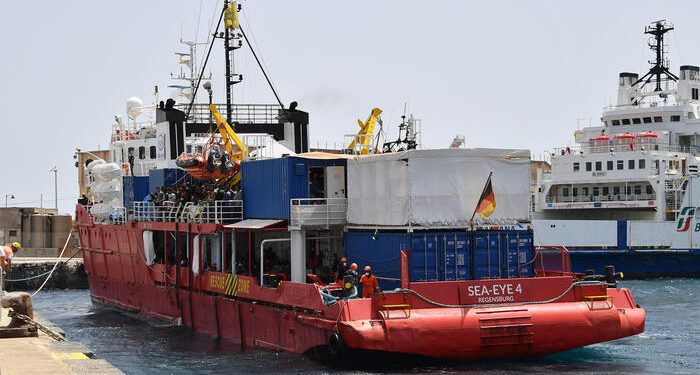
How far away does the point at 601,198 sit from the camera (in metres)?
57.4

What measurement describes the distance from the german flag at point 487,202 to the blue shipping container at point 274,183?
158 inches

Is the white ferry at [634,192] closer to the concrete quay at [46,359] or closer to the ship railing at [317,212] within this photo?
the ship railing at [317,212]

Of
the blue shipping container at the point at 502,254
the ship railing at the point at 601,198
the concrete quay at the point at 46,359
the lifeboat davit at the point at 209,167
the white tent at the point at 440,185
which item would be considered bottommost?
the concrete quay at the point at 46,359

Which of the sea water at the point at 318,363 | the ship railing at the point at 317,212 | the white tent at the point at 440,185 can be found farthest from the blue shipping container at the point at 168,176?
the white tent at the point at 440,185

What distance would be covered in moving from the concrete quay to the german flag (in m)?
9.08

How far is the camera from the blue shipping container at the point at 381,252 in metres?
24.4

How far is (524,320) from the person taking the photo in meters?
22.9

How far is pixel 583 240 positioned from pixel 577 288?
31594 millimetres

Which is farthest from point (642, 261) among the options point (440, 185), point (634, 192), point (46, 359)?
point (46, 359)

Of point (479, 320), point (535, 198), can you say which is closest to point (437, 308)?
point (479, 320)

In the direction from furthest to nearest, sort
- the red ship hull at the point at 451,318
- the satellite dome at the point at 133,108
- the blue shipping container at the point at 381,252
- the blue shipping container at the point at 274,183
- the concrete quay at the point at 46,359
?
the satellite dome at the point at 133,108 < the blue shipping container at the point at 274,183 < the blue shipping container at the point at 381,252 < the red ship hull at the point at 451,318 < the concrete quay at the point at 46,359

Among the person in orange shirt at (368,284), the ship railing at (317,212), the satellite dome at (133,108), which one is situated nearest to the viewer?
the person in orange shirt at (368,284)

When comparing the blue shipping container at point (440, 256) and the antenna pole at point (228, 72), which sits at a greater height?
the antenna pole at point (228, 72)

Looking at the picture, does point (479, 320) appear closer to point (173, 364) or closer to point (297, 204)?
point (297, 204)
